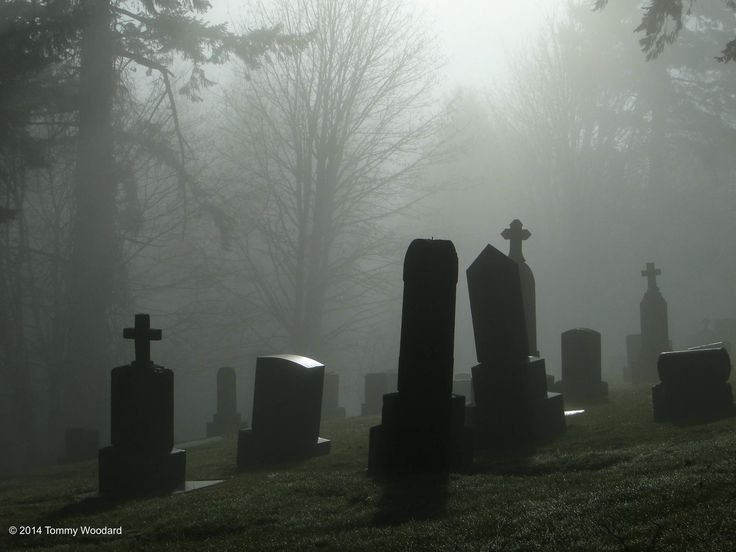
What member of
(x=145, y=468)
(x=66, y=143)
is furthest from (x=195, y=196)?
(x=145, y=468)

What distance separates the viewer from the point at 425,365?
302 inches

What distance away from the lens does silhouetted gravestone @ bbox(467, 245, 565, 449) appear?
9977 millimetres

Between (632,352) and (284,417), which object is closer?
(284,417)

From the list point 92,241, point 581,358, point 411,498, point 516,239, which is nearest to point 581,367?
point 581,358

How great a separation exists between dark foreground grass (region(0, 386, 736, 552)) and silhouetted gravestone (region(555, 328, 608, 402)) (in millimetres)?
4935

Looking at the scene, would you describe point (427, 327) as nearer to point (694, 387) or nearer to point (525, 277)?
point (694, 387)

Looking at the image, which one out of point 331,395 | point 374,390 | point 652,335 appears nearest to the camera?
point 652,335

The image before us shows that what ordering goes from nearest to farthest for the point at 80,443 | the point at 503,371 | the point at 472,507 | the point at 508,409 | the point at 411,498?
the point at 472,507
the point at 411,498
the point at 508,409
the point at 503,371
the point at 80,443

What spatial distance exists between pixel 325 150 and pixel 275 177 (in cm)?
226

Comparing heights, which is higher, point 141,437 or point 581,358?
point 581,358

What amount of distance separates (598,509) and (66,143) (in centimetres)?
1932

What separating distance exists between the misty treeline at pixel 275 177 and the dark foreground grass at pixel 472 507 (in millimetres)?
10792

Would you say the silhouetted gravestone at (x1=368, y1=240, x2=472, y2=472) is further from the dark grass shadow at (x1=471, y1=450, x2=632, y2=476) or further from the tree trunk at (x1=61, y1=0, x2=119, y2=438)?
the tree trunk at (x1=61, y1=0, x2=119, y2=438)

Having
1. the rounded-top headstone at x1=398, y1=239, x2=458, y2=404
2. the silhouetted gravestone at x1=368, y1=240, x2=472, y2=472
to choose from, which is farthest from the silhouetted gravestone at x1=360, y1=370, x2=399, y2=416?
the rounded-top headstone at x1=398, y1=239, x2=458, y2=404
